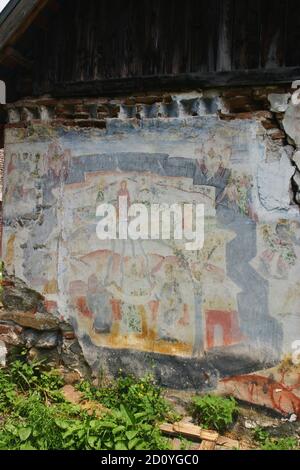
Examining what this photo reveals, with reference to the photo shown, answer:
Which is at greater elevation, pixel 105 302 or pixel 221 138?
pixel 221 138

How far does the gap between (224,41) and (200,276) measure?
86.7 inches

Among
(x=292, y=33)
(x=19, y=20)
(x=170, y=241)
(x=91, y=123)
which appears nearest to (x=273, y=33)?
(x=292, y=33)

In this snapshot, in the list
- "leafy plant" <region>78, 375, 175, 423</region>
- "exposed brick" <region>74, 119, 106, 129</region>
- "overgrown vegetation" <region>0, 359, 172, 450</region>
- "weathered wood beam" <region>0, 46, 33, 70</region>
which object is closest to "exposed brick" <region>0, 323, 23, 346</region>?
"overgrown vegetation" <region>0, 359, 172, 450</region>

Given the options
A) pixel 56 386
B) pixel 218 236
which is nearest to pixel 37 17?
pixel 218 236

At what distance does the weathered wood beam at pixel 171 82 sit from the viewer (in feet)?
13.0

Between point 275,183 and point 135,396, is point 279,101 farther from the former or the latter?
point 135,396

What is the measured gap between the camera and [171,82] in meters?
4.34

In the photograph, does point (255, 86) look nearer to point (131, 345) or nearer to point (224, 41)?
point (224, 41)

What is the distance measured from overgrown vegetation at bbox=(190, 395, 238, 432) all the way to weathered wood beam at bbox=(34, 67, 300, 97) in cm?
285

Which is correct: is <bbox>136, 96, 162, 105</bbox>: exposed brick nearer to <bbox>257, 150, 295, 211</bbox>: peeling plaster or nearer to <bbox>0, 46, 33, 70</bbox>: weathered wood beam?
<bbox>257, 150, 295, 211</bbox>: peeling plaster

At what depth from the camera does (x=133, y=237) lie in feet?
14.7

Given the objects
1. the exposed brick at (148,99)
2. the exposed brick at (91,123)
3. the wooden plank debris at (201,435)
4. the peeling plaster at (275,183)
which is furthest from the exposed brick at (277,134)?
the wooden plank debris at (201,435)
